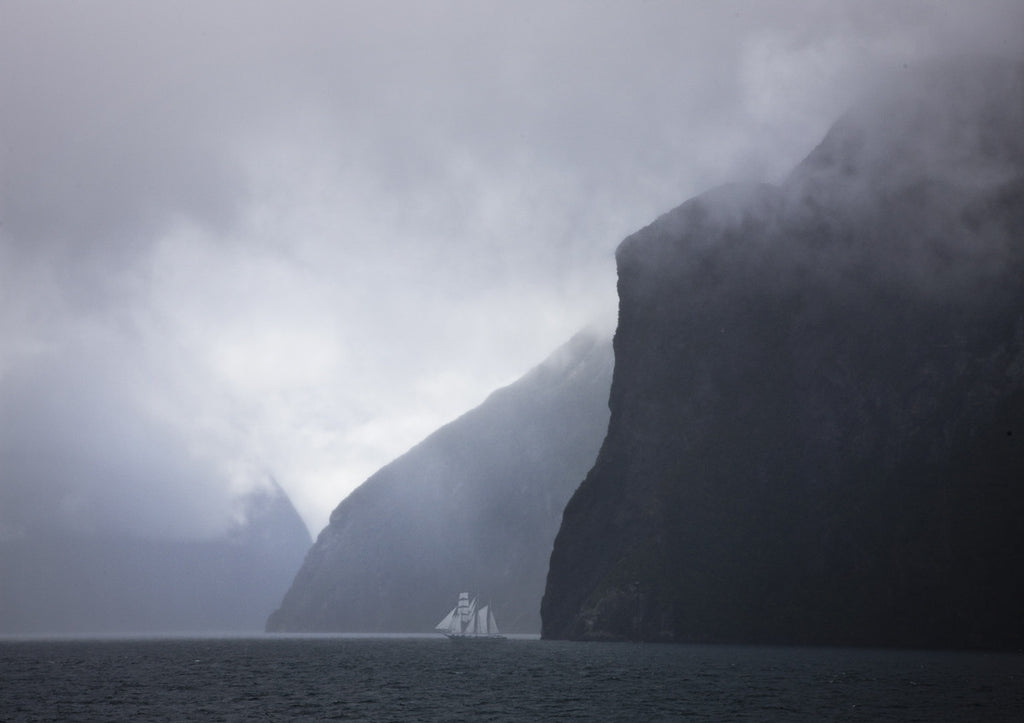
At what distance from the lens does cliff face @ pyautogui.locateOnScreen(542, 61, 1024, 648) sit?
508ft

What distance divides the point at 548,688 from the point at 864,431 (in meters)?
96.4

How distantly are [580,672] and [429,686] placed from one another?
62.6 ft

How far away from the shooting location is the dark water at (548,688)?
73.1 metres

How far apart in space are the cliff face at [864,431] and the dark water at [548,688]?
21.8 metres

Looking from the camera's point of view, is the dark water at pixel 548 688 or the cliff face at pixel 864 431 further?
the cliff face at pixel 864 431

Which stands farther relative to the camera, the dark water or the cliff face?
the cliff face

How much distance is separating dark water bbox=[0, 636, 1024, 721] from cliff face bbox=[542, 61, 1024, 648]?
21809 millimetres

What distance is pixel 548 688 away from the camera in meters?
94.4

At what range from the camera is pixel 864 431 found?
172 metres

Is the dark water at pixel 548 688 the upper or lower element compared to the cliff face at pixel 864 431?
lower

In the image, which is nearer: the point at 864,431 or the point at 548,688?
the point at 548,688

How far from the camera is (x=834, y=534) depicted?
16688 cm

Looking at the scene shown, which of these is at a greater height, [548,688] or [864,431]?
[864,431]

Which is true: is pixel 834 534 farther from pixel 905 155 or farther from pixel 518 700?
pixel 518 700
